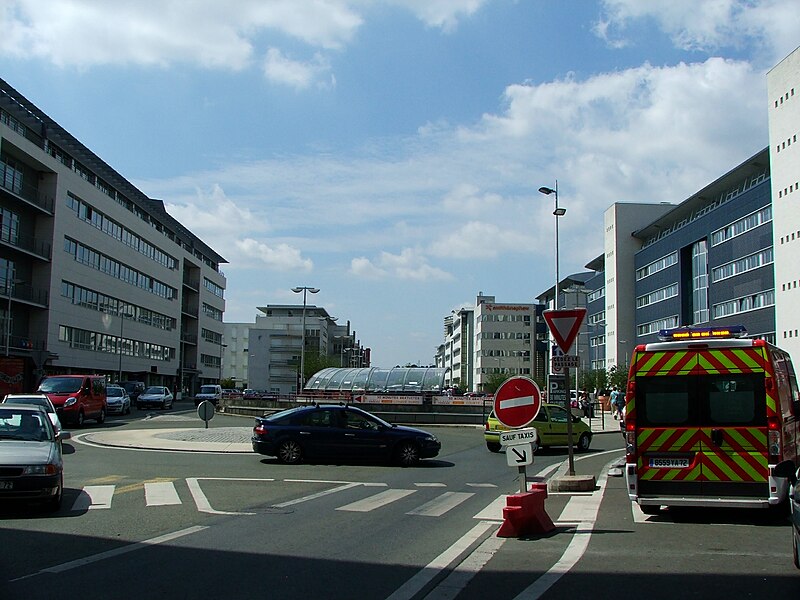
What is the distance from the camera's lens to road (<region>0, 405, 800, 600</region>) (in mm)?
7262

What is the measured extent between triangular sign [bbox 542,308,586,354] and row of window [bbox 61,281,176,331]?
185 ft

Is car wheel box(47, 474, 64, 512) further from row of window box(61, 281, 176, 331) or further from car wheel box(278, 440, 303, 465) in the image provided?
row of window box(61, 281, 176, 331)

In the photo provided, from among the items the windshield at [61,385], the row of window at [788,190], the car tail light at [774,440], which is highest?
the row of window at [788,190]

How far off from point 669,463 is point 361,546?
461 centimetres

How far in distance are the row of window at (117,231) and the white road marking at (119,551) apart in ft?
196

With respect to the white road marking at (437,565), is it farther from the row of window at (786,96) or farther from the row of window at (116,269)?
the row of window at (116,269)

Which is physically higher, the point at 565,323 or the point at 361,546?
the point at 565,323

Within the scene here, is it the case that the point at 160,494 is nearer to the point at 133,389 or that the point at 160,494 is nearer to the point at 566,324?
the point at 566,324

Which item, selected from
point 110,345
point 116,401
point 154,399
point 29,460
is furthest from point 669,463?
point 110,345

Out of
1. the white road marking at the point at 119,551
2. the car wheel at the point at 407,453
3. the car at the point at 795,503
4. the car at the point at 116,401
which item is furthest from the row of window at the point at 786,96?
the white road marking at the point at 119,551

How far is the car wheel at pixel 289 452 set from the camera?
20.0 m

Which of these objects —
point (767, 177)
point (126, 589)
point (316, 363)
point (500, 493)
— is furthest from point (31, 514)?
point (316, 363)

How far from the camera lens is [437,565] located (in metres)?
8.25

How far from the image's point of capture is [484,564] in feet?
27.3
